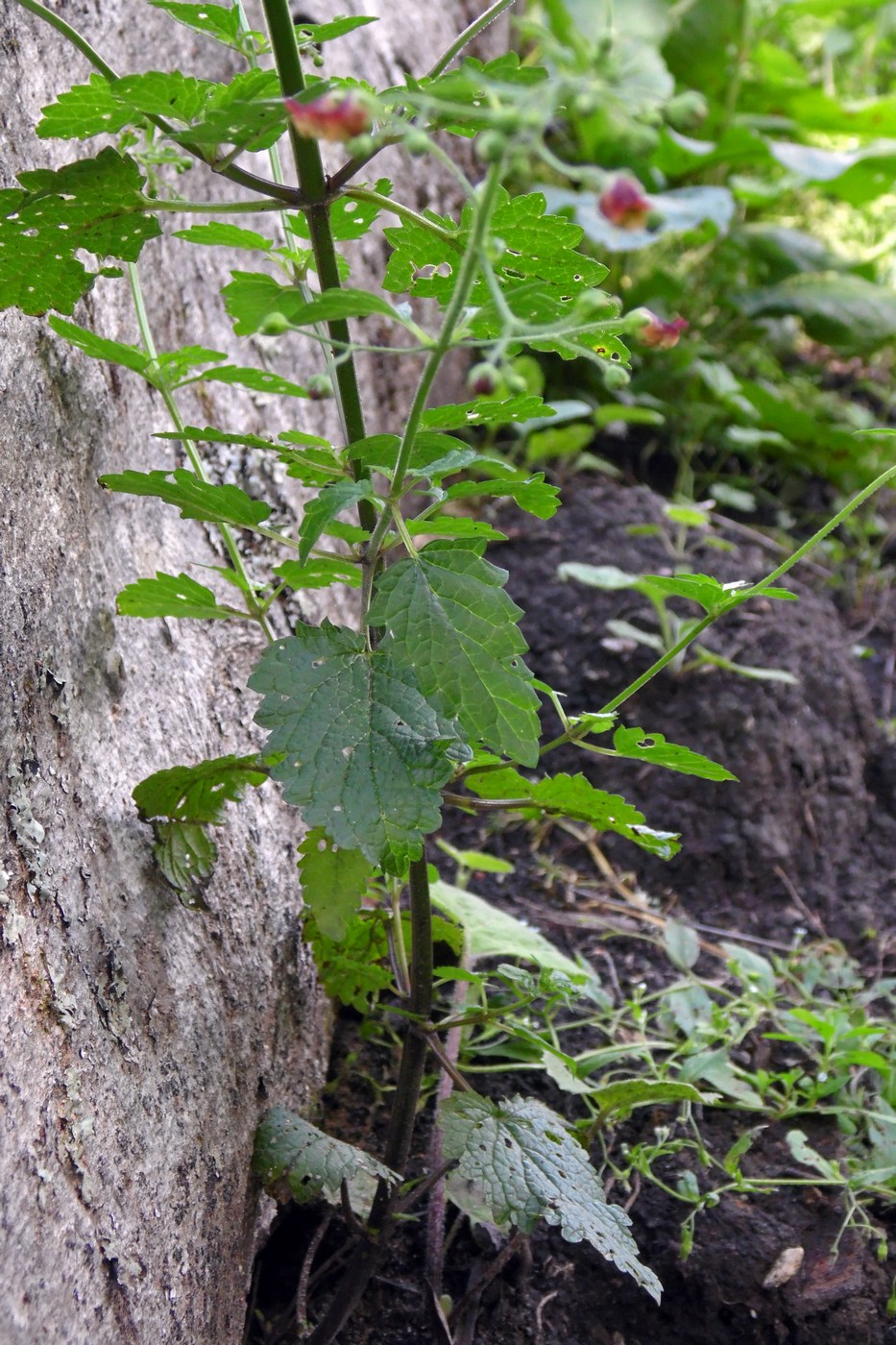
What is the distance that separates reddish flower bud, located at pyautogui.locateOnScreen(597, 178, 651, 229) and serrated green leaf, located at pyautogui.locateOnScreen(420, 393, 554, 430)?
0.28 meters

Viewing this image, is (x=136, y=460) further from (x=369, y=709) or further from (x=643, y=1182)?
(x=643, y=1182)

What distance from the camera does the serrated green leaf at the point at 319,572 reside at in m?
0.99

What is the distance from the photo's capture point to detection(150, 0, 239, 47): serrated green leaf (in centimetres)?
85

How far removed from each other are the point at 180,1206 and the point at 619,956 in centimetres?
98

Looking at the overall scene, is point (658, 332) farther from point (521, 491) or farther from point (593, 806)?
point (593, 806)

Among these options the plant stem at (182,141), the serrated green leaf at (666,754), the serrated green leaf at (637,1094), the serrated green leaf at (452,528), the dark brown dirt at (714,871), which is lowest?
the dark brown dirt at (714,871)

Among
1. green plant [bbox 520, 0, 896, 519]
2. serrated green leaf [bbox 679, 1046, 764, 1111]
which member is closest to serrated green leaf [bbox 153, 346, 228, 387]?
serrated green leaf [bbox 679, 1046, 764, 1111]

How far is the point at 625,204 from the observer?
2.09 feet

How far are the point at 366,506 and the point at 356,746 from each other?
0.81 ft

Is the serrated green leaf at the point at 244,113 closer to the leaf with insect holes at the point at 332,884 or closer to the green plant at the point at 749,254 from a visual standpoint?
the leaf with insect holes at the point at 332,884

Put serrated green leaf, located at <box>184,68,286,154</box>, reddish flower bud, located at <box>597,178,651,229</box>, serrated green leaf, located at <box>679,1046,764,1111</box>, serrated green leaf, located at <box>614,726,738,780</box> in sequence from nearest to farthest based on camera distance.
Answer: reddish flower bud, located at <box>597,178,651,229</box>, serrated green leaf, located at <box>184,68,286,154</box>, serrated green leaf, located at <box>614,726,738,780</box>, serrated green leaf, located at <box>679,1046,764,1111</box>

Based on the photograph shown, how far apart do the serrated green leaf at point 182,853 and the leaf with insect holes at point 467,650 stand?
335 millimetres

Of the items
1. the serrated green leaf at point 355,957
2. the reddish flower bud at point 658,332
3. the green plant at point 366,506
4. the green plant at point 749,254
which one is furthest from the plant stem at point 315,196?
the green plant at point 749,254

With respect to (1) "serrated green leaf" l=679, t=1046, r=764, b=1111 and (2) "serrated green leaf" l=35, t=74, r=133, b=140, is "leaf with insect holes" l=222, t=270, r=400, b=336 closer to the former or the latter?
(2) "serrated green leaf" l=35, t=74, r=133, b=140
